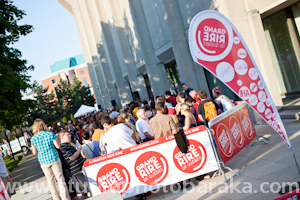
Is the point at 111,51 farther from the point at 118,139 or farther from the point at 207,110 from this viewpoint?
the point at 118,139

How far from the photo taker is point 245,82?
5.10m

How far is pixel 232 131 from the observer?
22.1ft

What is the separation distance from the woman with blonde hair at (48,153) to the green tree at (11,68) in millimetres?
8994

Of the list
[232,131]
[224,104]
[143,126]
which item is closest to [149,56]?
[224,104]

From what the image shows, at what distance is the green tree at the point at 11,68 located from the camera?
15062 mm

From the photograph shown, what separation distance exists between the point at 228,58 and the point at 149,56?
1445 cm

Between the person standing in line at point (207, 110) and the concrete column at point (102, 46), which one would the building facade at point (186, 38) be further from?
the concrete column at point (102, 46)

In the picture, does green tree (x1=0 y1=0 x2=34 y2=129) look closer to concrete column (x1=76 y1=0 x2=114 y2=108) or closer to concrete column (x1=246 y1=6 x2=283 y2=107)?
concrete column (x1=246 y1=6 x2=283 y2=107)

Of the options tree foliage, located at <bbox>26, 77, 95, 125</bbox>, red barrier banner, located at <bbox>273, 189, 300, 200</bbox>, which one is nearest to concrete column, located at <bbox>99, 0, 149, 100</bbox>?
red barrier banner, located at <bbox>273, 189, 300, 200</bbox>

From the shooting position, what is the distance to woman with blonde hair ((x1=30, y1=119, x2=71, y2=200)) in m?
6.43

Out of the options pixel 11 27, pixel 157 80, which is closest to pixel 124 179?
pixel 157 80

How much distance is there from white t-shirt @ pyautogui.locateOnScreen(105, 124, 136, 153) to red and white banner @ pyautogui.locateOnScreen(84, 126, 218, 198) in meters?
0.27

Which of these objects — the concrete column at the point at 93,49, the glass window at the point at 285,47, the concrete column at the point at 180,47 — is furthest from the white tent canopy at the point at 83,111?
the glass window at the point at 285,47

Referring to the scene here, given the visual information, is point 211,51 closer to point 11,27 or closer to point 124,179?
point 124,179
